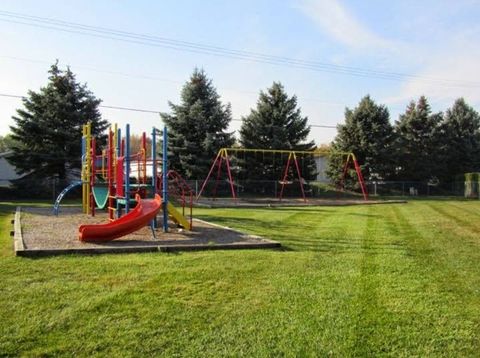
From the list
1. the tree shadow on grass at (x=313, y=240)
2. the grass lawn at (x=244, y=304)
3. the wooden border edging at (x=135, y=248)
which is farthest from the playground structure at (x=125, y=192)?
the tree shadow on grass at (x=313, y=240)

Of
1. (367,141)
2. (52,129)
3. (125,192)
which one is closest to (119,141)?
(125,192)

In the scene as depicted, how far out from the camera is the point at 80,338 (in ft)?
14.0

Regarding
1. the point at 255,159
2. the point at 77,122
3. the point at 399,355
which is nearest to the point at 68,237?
the point at 399,355

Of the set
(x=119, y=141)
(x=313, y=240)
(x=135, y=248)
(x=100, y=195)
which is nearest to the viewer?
(x=135, y=248)

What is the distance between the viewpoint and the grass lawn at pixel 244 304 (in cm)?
422

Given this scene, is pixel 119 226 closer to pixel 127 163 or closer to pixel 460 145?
pixel 127 163

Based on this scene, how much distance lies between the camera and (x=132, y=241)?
9.63 m

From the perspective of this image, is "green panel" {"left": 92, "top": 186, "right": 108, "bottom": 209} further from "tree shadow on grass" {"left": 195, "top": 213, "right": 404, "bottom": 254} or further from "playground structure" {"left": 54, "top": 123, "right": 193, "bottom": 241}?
"tree shadow on grass" {"left": 195, "top": 213, "right": 404, "bottom": 254}

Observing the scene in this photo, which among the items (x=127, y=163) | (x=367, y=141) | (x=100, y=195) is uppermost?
(x=367, y=141)

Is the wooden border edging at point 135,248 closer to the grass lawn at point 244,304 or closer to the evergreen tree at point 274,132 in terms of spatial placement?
the grass lawn at point 244,304

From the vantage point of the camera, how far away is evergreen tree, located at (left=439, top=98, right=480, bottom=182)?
45062mm

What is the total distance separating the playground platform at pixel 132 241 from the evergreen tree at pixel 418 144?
34.5m

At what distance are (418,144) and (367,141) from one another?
7652 millimetres

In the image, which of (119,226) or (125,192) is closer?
(119,226)
